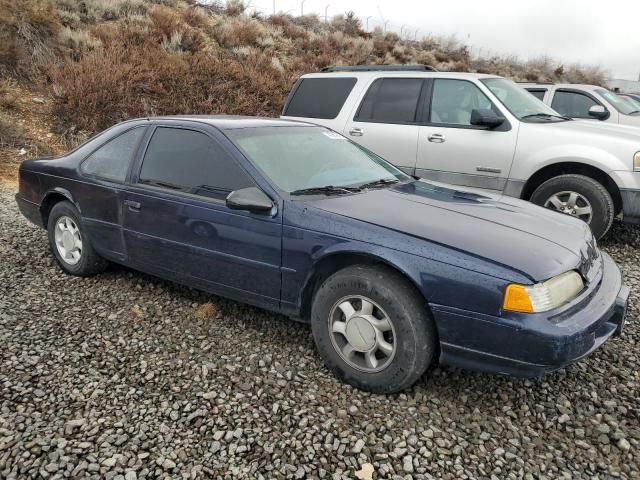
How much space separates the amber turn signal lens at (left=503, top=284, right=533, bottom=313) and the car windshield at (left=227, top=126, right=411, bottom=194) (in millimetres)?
1266

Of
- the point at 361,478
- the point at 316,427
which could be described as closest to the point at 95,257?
the point at 316,427

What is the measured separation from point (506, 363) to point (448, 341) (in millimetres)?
286

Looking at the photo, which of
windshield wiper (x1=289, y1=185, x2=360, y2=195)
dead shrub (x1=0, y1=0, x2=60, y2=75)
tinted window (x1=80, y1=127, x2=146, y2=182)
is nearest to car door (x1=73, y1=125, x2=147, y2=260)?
tinted window (x1=80, y1=127, x2=146, y2=182)

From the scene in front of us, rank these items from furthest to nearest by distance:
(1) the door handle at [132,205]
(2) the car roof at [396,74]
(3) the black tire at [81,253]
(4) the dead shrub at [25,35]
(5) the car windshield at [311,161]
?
1. (4) the dead shrub at [25,35]
2. (2) the car roof at [396,74]
3. (3) the black tire at [81,253]
4. (1) the door handle at [132,205]
5. (5) the car windshield at [311,161]

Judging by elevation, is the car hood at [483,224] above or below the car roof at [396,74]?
below

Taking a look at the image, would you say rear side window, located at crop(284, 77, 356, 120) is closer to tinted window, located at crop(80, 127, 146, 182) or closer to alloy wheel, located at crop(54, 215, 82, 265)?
tinted window, located at crop(80, 127, 146, 182)

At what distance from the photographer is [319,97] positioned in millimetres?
6762

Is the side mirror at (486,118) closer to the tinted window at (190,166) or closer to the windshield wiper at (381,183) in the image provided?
the windshield wiper at (381,183)

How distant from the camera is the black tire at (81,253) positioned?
427 cm

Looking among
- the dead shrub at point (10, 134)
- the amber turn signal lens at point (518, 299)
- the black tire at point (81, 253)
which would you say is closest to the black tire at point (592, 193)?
the amber turn signal lens at point (518, 299)

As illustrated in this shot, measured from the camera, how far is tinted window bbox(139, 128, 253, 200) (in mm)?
3338

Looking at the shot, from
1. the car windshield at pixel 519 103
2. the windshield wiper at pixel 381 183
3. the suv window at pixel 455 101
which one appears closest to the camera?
the windshield wiper at pixel 381 183

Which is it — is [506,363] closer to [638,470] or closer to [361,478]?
[638,470]

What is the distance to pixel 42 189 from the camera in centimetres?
458
